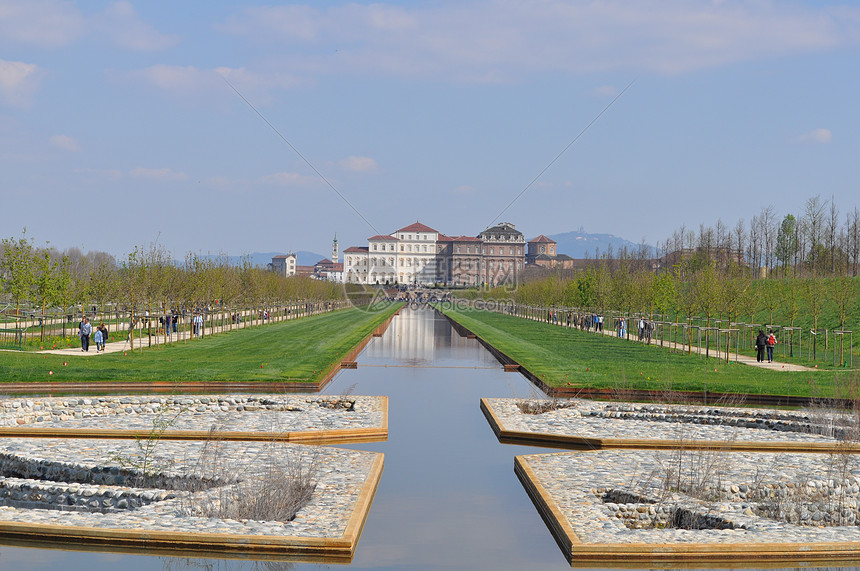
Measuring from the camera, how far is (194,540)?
28.4 feet

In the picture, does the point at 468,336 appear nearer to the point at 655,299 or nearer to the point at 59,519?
the point at 655,299

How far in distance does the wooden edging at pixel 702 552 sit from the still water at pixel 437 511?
0.86ft

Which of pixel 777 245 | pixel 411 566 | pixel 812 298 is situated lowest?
pixel 411 566

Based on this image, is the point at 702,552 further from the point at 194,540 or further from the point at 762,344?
the point at 762,344

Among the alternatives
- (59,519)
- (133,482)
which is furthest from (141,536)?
(133,482)

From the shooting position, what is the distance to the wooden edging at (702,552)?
8531 mm

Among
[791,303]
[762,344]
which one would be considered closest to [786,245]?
[791,303]

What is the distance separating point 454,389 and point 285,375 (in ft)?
15.0

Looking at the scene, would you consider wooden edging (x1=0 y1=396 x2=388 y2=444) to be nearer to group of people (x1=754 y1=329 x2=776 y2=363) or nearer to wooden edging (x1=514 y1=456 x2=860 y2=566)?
wooden edging (x1=514 y1=456 x2=860 y2=566)

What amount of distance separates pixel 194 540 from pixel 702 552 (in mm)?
5243

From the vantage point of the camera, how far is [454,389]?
2236 centimetres

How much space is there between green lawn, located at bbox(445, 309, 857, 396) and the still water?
10.3 ft

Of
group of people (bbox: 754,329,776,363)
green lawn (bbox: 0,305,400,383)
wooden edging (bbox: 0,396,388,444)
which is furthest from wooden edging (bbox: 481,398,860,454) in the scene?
group of people (bbox: 754,329,776,363)

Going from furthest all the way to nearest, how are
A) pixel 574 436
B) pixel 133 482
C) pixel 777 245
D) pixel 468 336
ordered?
pixel 777 245
pixel 468 336
pixel 574 436
pixel 133 482
